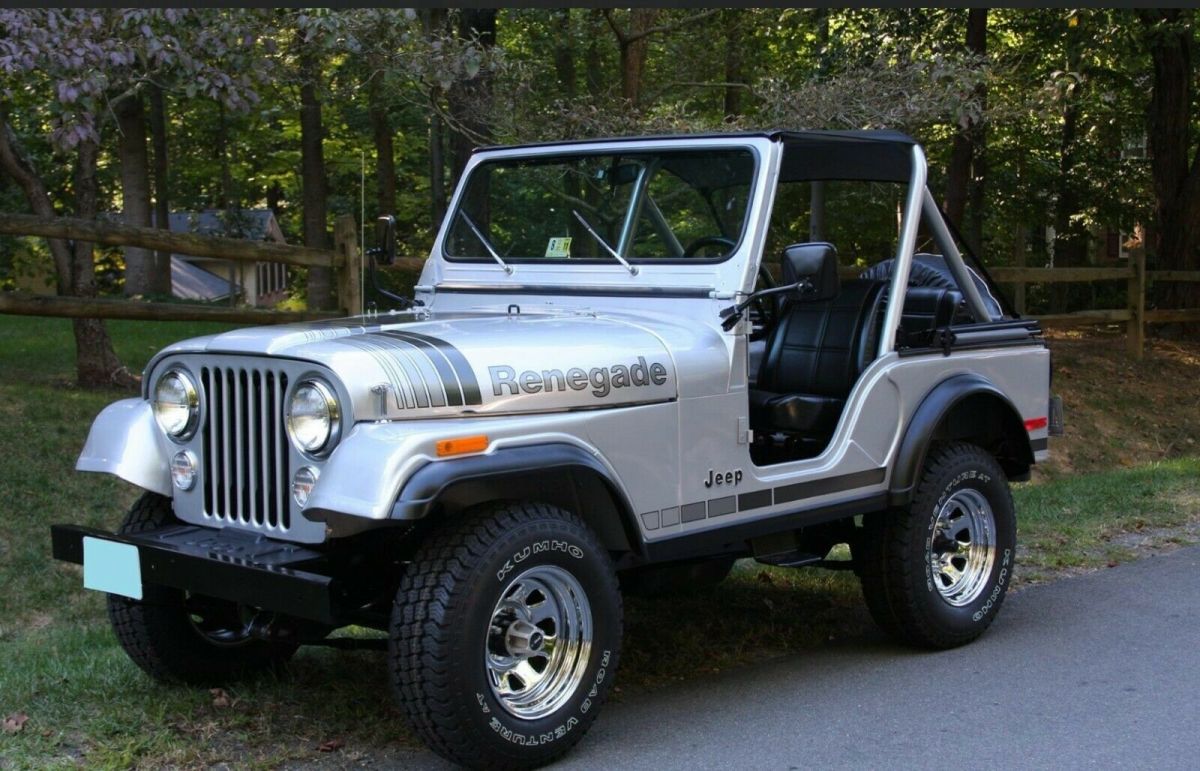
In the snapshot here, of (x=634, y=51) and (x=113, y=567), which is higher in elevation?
(x=634, y=51)

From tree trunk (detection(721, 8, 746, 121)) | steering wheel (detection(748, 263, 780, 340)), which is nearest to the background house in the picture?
tree trunk (detection(721, 8, 746, 121))

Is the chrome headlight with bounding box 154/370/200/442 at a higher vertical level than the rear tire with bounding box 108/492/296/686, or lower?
higher

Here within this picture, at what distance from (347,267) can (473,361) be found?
5412mm

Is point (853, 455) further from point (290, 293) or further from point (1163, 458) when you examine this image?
point (290, 293)

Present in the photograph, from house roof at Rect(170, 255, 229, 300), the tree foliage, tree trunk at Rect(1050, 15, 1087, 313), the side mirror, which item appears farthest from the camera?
house roof at Rect(170, 255, 229, 300)

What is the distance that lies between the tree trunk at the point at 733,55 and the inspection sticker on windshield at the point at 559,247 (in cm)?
994

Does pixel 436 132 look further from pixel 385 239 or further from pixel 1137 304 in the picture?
pixel 385 239

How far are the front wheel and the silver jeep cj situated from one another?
0.01m

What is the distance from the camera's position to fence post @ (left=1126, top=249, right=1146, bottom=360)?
55.5ft

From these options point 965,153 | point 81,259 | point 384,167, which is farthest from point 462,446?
point 384,167

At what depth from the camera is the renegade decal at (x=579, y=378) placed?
4.10m

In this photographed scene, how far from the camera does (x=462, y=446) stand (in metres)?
3.84

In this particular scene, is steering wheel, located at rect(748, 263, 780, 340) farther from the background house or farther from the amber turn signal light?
the background house

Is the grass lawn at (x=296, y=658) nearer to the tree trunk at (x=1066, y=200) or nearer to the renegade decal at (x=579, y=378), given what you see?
the renegade decal at (x=579, y=378)
